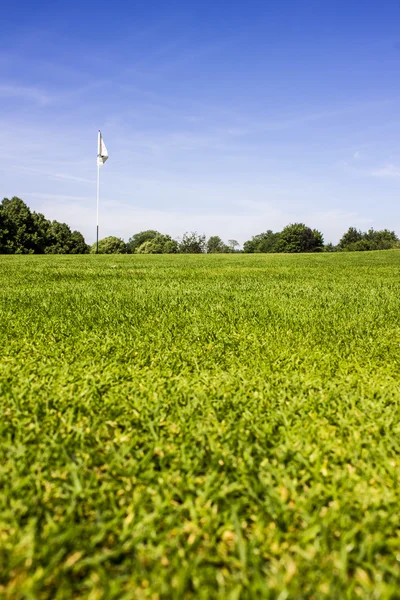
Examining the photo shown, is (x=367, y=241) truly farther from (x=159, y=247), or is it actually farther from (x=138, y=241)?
(x=138, y=241)

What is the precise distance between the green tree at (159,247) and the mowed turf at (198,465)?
96.2 m

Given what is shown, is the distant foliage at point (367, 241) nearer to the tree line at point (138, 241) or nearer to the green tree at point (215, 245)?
the tree line at point (138, 241)

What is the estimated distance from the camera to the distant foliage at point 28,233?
5812 centimetres

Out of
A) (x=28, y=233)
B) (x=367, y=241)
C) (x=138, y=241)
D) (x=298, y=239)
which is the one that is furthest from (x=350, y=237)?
(x=28, y=233)

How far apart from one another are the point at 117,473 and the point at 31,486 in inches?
14.9

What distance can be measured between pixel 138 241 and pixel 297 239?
68.2 m

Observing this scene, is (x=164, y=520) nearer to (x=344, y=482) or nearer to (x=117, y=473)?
(x=117, y=473)

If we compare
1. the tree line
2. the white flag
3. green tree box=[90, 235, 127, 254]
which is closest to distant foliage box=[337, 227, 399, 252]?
the tree line

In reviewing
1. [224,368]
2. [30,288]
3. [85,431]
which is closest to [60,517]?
[85,431]

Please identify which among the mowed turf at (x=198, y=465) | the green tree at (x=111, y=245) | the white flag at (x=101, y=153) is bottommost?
the mowed turf at (x=198, y=465)

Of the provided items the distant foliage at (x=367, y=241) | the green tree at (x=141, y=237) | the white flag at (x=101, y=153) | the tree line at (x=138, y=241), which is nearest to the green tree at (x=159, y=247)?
the tree line at (x=138, y=241)

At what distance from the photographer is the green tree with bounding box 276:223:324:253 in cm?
10069

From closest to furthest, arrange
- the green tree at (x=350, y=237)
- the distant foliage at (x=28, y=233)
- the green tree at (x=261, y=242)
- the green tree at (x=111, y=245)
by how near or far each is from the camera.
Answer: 1. the distant foliage at (x=28, y=233)
2. the green tree at (x=111, y=245)
3. the green tree at (x=350, y=237)
4. the green tree at (x=261, y=242)

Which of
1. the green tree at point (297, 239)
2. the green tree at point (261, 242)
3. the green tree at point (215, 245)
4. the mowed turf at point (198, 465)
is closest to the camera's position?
the mowed turf at point (198, 465)
